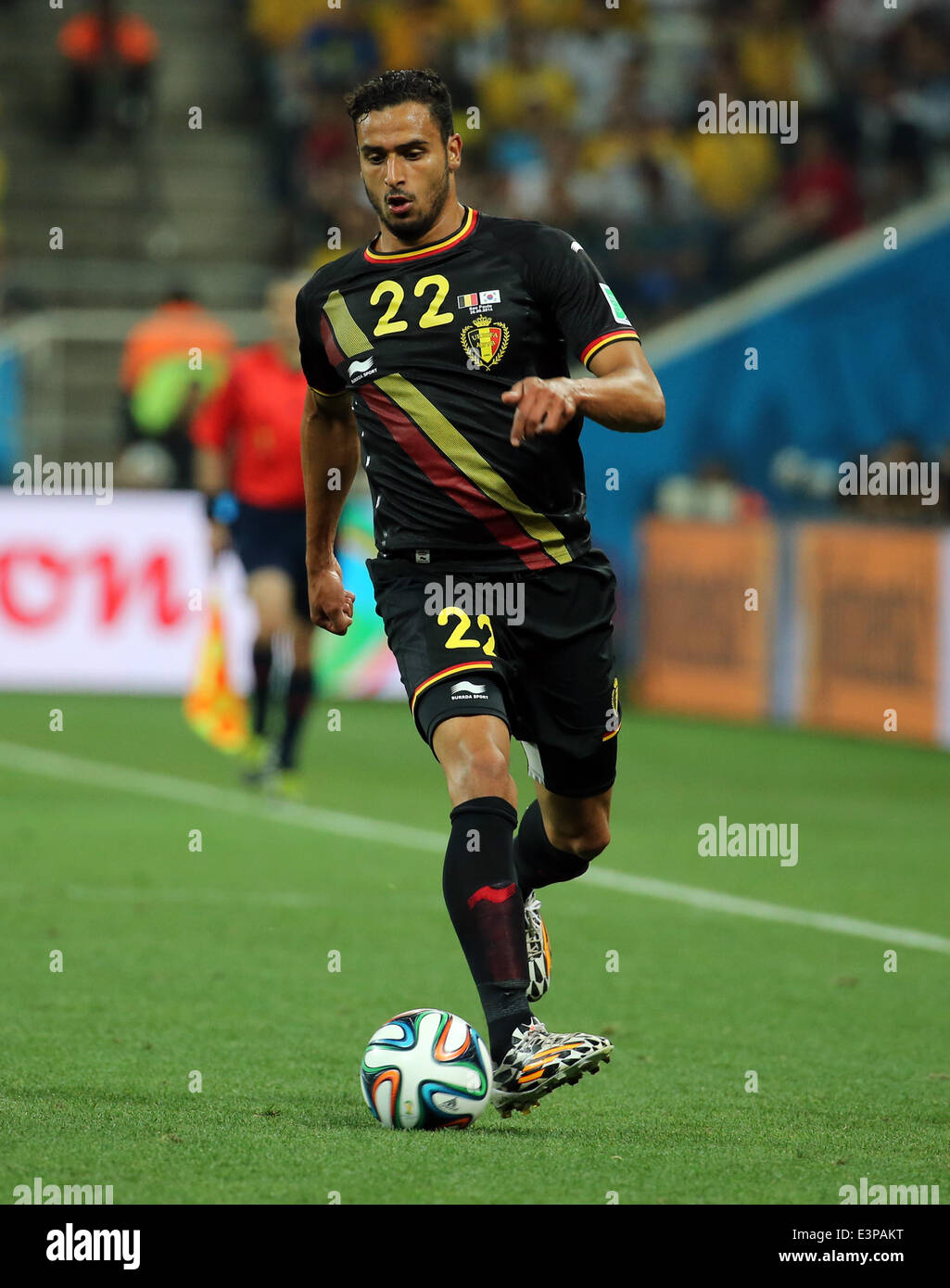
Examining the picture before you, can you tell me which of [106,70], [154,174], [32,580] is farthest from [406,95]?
[154,174]

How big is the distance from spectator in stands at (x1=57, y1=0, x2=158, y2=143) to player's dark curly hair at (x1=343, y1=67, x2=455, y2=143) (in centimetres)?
1701

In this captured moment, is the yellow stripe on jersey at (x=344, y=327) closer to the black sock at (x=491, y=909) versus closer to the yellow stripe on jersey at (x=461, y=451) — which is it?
the yellow stripe on jersey at (x=461, y=451)

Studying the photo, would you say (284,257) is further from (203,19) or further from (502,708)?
(502,708)

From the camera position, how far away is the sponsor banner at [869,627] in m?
14.1

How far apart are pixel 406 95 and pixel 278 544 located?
250 inches

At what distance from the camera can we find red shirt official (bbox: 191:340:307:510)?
1149 centimetres

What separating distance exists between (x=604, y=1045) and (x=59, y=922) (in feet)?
11.5

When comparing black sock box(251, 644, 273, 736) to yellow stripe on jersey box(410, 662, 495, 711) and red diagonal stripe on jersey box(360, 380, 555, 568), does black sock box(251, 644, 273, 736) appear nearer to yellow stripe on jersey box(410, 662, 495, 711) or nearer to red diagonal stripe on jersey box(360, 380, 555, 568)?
red diagonal stripe on jersey box(360, 380, 555, 568)

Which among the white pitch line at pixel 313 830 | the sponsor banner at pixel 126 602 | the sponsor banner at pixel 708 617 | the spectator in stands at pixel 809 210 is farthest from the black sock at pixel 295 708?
the spectator in stands at pixel 809 210

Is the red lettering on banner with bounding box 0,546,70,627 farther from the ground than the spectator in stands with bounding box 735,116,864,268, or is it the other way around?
the spectator in stands with bounding box 735,116,864,268

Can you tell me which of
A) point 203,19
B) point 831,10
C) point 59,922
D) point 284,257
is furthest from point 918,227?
point 59,922

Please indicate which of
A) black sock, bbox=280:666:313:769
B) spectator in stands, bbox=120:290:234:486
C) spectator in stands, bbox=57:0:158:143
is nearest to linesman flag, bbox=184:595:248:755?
black sock, bbox=280:666:313:769

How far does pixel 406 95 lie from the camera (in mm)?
5215

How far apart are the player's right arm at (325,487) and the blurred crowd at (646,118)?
13.0 m
